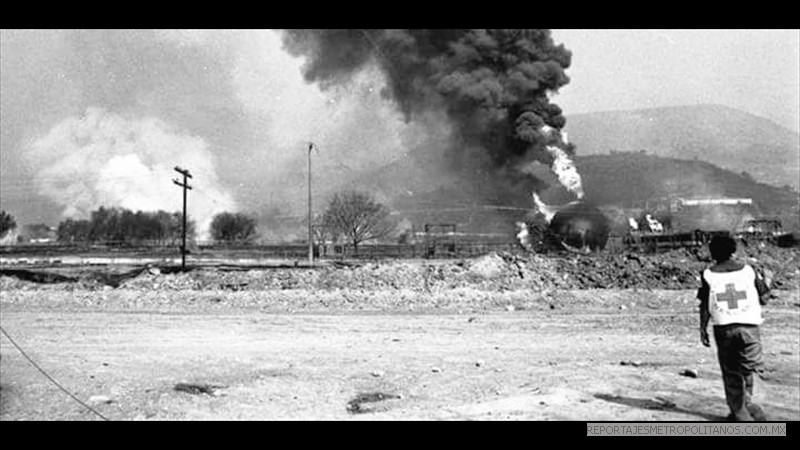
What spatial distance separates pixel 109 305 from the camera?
21484mm

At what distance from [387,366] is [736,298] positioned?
16.6 feet

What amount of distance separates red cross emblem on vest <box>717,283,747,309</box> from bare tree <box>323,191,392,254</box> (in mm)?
63295

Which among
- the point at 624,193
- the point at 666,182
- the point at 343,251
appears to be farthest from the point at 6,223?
the point at 666,182

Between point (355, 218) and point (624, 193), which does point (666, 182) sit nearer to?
point (624, 193)

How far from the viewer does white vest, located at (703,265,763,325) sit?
5.55 metres

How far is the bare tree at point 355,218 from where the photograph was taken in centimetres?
7256

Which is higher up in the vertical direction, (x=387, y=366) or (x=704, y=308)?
(x=704, y=308)

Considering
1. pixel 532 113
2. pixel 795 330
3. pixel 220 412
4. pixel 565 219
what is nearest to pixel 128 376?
pixel 220 412

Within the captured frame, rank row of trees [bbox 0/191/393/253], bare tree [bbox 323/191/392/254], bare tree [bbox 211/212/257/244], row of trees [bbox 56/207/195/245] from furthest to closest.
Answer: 1. bare tree [bbox 211/212/257/244]
2. row of trees [bbox 56/207/195/245]
3. row of trees [bbox 0/191/393/253]
4. bare tree [bbox 323/191/392/254]

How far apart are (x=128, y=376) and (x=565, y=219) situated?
111ft

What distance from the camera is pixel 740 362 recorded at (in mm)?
5613

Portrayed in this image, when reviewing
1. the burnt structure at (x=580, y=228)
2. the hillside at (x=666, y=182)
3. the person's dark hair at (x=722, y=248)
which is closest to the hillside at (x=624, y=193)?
the hillside at (x=666, y=182)

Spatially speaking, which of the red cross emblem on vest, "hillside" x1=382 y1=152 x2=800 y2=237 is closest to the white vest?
the red cross emblem on vest

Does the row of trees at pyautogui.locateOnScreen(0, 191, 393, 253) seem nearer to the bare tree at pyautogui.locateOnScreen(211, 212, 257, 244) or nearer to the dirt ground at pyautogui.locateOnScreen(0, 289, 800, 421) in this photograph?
the bare tree at pyautogui.locateOnScreen(211, 212, 257, 244)
